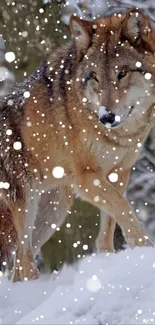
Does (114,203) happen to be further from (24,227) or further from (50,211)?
(50,211)

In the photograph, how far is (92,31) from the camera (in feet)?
22.4

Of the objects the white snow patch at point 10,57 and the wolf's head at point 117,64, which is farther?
the white snow patch at point 10,57

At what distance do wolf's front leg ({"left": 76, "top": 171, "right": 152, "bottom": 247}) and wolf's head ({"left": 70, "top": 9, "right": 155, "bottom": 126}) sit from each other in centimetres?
58

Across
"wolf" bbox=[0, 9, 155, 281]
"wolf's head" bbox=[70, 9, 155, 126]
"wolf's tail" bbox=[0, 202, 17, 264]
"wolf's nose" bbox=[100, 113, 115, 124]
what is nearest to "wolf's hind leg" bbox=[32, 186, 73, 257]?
"wolf" bbox=[0, 9, 155, 281]

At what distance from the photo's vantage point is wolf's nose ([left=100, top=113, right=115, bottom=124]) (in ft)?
20.8

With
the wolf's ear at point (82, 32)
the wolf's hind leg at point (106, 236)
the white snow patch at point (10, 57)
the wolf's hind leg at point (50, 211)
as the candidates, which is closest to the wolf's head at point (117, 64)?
the wolf's ear at point (82, 32)

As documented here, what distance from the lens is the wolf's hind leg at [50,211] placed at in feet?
25.0

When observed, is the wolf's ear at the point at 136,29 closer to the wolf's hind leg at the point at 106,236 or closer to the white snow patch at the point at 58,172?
the white snow patch at the point at 58,172

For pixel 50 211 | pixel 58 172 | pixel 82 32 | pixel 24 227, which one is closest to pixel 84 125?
pixel 58 172

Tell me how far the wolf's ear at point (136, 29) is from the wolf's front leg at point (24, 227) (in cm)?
163

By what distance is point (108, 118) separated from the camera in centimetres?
637

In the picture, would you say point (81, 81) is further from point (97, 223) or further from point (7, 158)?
point (97, 223)

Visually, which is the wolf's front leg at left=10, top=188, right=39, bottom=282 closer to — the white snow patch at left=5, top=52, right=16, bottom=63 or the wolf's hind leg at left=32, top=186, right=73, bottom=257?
the wolf's hind leg at left=32, top=186, right=73, bottom=257

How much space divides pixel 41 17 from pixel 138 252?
502 cm
